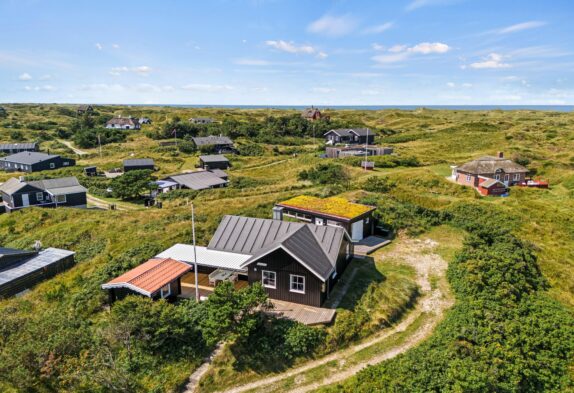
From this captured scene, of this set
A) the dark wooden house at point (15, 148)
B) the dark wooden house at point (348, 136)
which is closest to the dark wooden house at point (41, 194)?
the dark wooden house at point (15, 148)

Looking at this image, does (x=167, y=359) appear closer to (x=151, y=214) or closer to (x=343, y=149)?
(x=151, y=214)

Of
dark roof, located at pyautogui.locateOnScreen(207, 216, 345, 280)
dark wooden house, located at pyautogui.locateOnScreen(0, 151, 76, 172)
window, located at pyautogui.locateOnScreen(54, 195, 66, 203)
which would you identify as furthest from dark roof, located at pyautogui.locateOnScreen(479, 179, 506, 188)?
dark wooden house, located at pyautogui.locateOnScreen(0, 151, 76, 172)

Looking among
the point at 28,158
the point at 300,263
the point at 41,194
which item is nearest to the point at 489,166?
the point at 300,263

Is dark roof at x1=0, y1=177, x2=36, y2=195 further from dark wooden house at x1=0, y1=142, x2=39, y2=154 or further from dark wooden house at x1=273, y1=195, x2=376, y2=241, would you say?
dark wooden house at x1=0, y1=142, x2=39, y2=154

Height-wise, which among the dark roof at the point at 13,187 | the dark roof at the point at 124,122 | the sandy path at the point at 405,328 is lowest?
the sandy path at the point at 405,328

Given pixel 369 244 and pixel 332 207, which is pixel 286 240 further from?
pixel 369 244

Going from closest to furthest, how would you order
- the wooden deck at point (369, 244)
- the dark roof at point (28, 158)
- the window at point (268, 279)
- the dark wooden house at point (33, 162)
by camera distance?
the window at point (268, 279) → the wooden deck at point (369, 244) → the dark wooden house at point (33, 162) → the dark roof at point (28, 158)

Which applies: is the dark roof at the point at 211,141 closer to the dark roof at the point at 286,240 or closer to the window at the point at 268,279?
the dark roof at the point at 286,240
